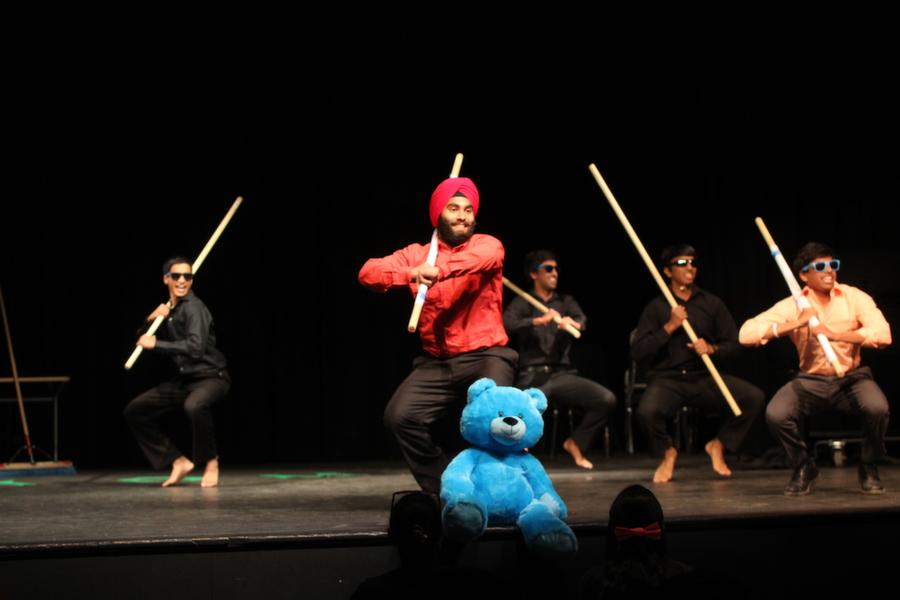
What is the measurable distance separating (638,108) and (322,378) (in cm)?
304

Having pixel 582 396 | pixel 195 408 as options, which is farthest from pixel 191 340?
pixel 582 396

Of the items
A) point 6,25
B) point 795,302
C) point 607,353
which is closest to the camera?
point 795,302

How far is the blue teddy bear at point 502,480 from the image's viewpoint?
149 inches

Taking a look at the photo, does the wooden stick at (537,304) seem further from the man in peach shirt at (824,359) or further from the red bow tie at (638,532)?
the red bow tie at (638,532)

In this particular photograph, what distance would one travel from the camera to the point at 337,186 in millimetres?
7930

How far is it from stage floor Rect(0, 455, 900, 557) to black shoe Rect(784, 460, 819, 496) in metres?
0.06

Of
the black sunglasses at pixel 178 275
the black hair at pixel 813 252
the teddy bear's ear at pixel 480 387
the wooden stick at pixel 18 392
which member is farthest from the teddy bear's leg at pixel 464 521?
the wooden stick at pixel 18 392

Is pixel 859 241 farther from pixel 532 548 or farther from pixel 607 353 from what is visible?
pixel 532 548

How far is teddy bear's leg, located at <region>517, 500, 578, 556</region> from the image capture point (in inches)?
149

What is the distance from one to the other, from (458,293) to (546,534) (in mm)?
1236

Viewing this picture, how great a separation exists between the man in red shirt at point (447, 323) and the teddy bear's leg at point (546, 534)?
0.83m

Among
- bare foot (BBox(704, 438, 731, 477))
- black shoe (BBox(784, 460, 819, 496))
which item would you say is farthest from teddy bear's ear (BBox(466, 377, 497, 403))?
bare foot (BBox(704, 438, 731, 477))

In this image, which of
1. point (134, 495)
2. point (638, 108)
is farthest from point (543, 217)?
point (134, 495)

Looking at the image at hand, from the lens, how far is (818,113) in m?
7.96
